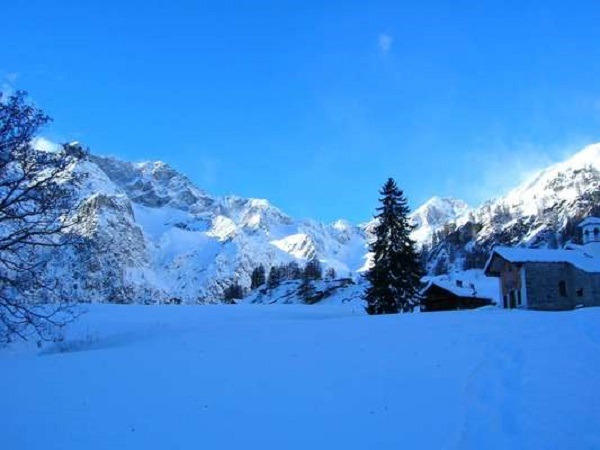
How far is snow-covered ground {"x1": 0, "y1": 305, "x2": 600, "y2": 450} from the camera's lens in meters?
8.80

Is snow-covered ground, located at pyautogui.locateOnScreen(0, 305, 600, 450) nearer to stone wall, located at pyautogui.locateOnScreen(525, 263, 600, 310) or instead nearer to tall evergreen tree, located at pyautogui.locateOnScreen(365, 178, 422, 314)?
tall evergreen tree, located at pyautogui.locateOnScreen(365, 178, 422, 314)

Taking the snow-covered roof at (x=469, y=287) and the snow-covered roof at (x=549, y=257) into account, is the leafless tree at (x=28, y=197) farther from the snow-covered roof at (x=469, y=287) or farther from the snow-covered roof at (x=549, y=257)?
the snow-covered roof at (x=469, y=287)

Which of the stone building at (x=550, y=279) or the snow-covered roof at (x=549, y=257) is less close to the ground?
the snow-covered roof at (x=549, y=257)

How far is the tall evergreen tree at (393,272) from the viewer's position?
141 ft

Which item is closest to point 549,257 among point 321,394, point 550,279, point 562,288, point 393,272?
point 550,279

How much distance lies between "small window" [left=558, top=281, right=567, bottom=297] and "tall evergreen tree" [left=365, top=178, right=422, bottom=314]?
40.3 ft

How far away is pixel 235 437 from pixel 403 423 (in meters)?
2.78

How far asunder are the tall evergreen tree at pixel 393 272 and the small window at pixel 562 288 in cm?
1229

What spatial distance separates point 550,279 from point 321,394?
40180 millimetres

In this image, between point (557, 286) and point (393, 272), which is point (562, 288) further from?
point (393, 272)

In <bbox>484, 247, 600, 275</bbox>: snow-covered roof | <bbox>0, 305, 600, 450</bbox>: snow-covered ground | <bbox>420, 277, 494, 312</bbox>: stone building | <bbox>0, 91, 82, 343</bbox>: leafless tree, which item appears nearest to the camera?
<bbox>0, 305, 600, 450</bbox>: snow-covered ground

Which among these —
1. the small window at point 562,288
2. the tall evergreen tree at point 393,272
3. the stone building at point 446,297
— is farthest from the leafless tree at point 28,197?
the stone building at point 446,297

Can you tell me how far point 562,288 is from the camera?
46.3 meters

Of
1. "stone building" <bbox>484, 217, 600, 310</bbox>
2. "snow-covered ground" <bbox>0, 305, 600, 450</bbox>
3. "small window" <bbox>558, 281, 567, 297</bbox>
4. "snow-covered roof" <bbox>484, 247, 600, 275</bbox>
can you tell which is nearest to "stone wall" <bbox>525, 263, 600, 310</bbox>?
"stone building" <bbox>484, 217, 600, 310</bbox>
